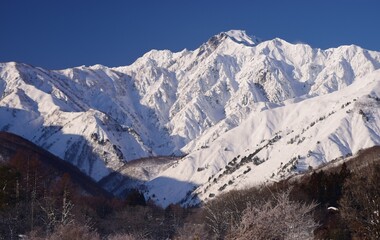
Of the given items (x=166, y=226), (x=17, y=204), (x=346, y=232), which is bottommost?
(x=166, y=226)

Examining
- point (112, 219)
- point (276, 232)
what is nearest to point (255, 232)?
point (276, 232)

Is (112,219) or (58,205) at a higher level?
(58,205)

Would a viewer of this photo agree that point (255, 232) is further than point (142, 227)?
No

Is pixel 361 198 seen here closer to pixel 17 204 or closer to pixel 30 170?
pixel 17 204

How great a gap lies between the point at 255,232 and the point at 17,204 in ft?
264

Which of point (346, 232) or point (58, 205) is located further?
point (58, 205)

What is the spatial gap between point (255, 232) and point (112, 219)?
121292 millimetres

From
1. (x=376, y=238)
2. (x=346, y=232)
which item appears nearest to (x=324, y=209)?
(x=346, y=232)

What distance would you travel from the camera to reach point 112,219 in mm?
144625

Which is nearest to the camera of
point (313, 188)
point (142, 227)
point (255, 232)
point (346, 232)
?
point (255, 232)

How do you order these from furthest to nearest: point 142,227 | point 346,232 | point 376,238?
point 142,227 < point 346,232 < point 376,238

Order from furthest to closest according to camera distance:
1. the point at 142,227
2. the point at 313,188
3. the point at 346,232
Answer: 1. the point at 142,227
2. the point at 313,188
3. the point at 346,232

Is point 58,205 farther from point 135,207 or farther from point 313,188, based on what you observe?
point 313,188

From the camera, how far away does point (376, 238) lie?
28.5 metres
